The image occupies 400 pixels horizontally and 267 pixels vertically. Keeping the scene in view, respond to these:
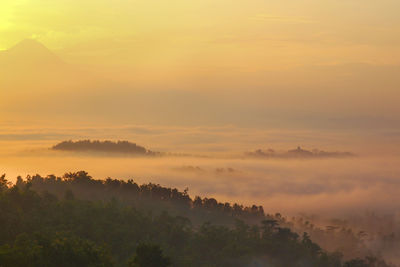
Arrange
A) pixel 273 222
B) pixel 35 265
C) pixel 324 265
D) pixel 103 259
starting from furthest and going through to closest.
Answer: pixel 273 222 < pixel 324 265 < pixel 103 259 < pixel 35 265

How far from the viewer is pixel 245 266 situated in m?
160

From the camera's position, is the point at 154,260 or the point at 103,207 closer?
the point at 154,260

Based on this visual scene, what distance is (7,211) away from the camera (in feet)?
364

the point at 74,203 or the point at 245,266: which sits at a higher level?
the point at 74,203

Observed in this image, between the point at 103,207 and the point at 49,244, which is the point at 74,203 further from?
the point at 49,244

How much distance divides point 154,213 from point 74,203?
57.4 meters

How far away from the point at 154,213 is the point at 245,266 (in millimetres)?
44799

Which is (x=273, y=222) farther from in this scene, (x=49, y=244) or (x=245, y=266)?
(x=49, y=244)

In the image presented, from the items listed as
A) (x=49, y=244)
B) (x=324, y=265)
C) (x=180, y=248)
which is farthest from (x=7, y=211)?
(x=324, y=265)

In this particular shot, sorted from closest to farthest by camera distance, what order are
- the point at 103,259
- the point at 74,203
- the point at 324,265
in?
the point at 103,259, the point at 74,203, the point at 324,265

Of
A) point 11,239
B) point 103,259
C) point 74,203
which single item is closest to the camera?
point 103,259

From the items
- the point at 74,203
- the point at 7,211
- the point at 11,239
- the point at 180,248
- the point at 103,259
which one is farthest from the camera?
the point at 180,248

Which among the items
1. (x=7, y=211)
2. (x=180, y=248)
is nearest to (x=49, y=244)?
(x=7, y=211)

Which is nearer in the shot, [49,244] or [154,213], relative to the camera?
[49,244]
